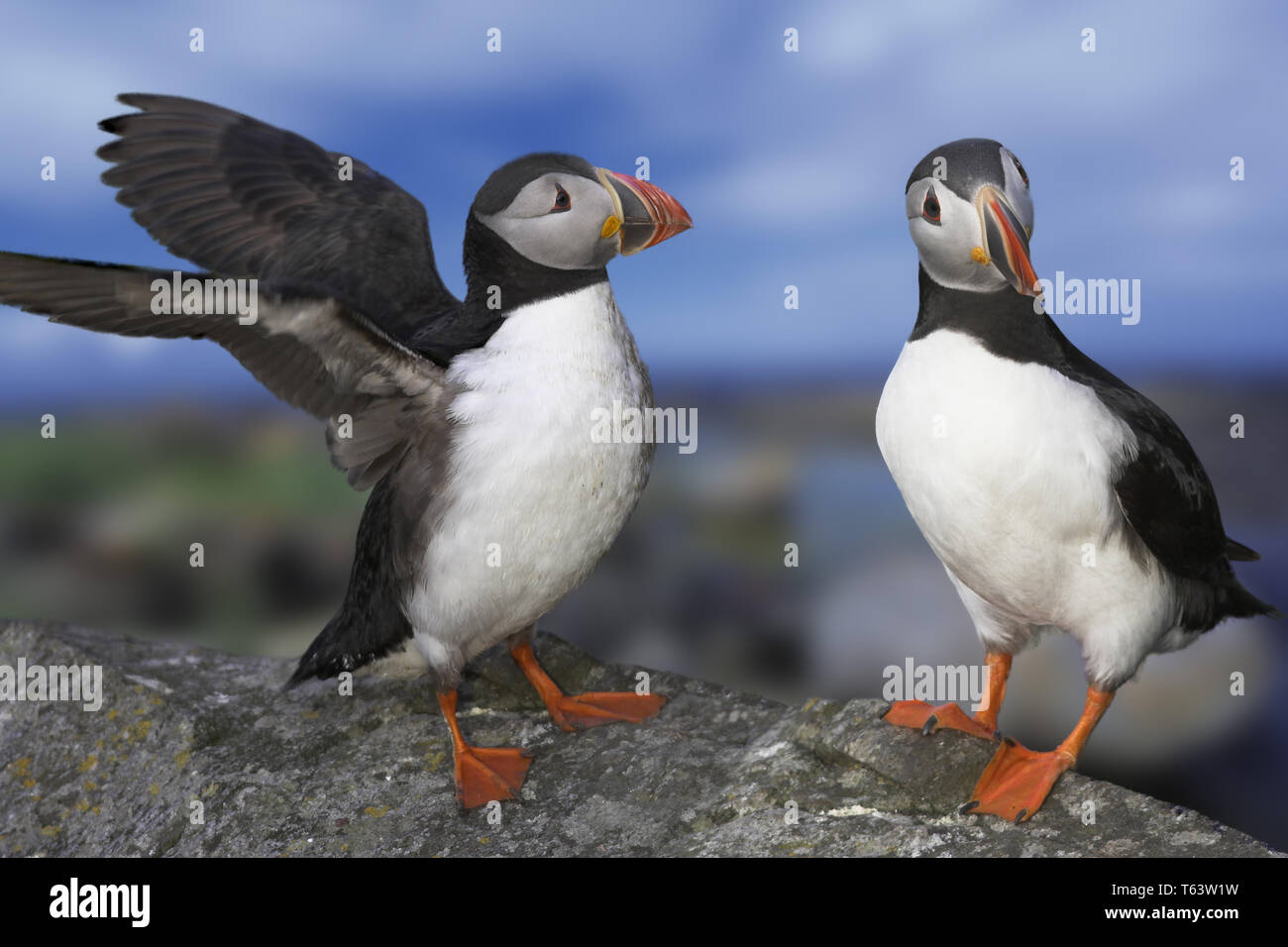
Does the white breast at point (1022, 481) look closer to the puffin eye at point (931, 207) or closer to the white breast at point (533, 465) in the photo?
the puffin eye at point (931, 207)

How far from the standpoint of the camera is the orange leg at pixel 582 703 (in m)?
5.07

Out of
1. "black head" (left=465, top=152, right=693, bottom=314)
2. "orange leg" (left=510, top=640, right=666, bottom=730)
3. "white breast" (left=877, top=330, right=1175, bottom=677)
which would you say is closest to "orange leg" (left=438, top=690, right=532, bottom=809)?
"orange leg" (left=510, top=640, right=666, bottom=730)

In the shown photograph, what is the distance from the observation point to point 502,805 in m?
4.49

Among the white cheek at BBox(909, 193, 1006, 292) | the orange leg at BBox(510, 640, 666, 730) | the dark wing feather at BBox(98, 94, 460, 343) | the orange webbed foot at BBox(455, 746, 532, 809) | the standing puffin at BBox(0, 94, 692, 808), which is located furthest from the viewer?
the dark wing feather at BBox(98, 94, 460, 343)

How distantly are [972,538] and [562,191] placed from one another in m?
1.90

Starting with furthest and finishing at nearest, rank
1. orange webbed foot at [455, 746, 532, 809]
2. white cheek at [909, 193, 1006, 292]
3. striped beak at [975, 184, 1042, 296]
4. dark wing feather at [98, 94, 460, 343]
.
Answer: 1. dark wing feather at [98, 94, 460, 343]
2. orange webbed foot at [455, 746, 532, 809]
3. white cheek at [909, 193, 1006, 292]
4. striped beak at [975, 184, 1042, 296]

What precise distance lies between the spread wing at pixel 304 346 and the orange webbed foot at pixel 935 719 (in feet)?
6.57

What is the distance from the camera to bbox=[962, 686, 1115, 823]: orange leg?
402cm

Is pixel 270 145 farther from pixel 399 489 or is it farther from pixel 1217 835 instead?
pixel 1217 835

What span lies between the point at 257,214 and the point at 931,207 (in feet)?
11.5

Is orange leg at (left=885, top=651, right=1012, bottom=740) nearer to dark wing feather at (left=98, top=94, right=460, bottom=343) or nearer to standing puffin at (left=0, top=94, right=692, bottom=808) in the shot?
standing puffin at (left=0, top=94, right=692, bottom=808)

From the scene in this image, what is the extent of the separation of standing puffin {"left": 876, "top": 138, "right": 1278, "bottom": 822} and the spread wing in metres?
1.77

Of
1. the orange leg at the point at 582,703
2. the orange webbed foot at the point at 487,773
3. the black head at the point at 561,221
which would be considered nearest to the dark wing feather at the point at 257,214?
the black head at the point at 561,221

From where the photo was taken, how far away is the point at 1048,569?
4.07 meters
